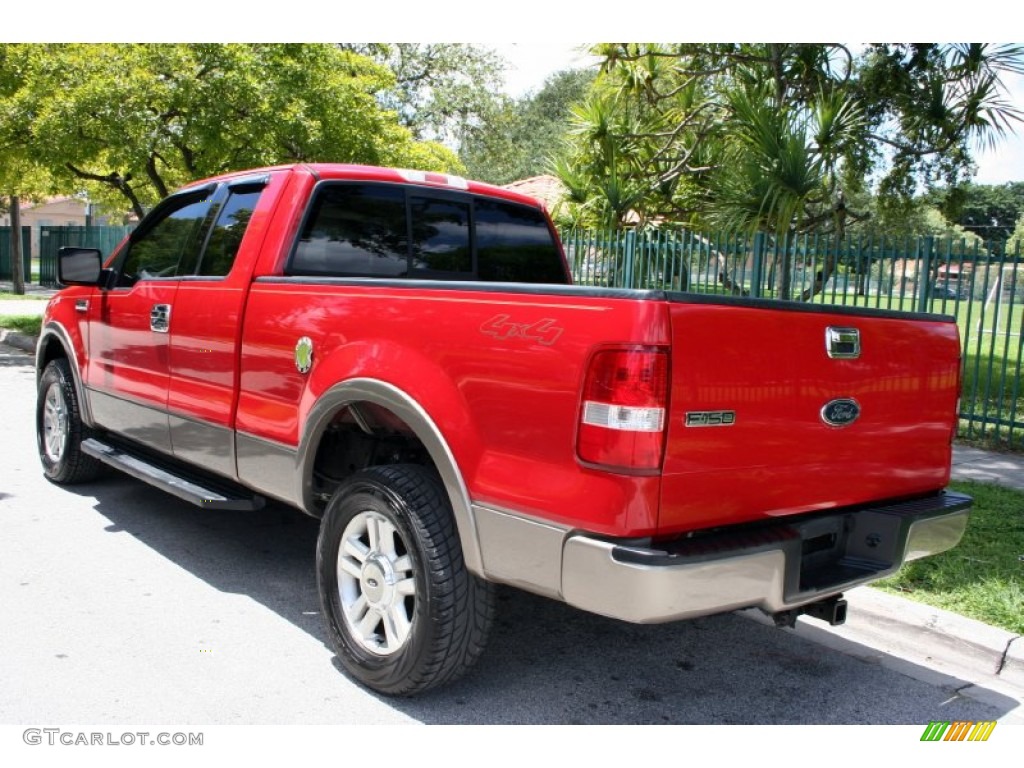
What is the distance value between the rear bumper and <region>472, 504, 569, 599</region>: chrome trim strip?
0.19 feet

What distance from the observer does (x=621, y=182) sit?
12555 mm

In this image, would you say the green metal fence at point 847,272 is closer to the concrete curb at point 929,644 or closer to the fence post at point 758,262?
the fence post at point 758,262

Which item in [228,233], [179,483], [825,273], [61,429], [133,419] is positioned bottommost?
[61,429]

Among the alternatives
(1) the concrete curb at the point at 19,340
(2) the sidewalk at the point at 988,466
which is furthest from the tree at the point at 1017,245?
(1) the concrete curb at the point at 19,340

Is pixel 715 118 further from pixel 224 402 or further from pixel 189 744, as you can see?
pixel 189 744

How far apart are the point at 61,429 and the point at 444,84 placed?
26891 millimetres

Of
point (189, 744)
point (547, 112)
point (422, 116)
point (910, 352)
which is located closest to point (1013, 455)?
point (910, 352)

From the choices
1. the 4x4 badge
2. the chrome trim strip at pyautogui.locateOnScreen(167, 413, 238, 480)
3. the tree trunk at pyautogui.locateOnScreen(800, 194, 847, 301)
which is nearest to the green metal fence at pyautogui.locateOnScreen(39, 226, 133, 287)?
the tree trunk at pyautogui.locateOnScreen(800, 194, 847, 301)

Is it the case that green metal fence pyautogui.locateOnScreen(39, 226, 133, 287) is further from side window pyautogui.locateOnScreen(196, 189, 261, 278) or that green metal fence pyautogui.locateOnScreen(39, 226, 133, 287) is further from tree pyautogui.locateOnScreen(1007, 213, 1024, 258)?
side window pyautogui.locateOnScreen(196, 189, 261, 278)

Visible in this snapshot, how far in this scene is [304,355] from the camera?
150 inches

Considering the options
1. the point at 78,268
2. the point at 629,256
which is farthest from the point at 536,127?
the point at 78,268

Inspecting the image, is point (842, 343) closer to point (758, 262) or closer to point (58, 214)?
point (758, 262)

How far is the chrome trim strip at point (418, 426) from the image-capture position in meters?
3.13

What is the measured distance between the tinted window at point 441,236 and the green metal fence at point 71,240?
1937cm
